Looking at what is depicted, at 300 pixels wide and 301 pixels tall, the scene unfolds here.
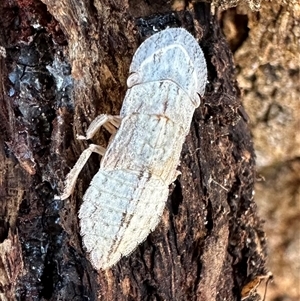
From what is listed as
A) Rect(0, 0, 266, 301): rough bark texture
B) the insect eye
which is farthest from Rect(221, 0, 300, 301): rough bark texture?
the insect eye

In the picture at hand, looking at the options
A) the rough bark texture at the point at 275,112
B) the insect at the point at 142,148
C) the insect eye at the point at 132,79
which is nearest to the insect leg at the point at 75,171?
the insect at the point at 142,148

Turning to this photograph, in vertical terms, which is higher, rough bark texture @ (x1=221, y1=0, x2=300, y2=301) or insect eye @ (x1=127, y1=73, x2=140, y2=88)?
insect eye @ (x1=127, y1=73, x2=140, y2=88)

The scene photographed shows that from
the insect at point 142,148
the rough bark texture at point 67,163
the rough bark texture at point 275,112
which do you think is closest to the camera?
the insect at point 142,148

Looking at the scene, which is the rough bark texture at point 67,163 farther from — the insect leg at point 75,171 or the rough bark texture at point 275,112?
the rough bark texture at point 275,112

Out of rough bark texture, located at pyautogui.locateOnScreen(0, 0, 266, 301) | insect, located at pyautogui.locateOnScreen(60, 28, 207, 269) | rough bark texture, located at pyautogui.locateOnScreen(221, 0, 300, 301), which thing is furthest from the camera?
rough bark texture, located at pyautogui.locateOnScreen(221, 0, 300, 301)

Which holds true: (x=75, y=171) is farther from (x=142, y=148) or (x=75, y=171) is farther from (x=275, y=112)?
(x=275, y=112)

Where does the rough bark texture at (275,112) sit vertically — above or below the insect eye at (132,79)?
below

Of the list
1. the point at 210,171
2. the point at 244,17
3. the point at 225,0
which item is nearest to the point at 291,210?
the point at 210,171

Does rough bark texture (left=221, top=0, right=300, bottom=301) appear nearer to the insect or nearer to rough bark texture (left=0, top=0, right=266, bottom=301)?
the insect
